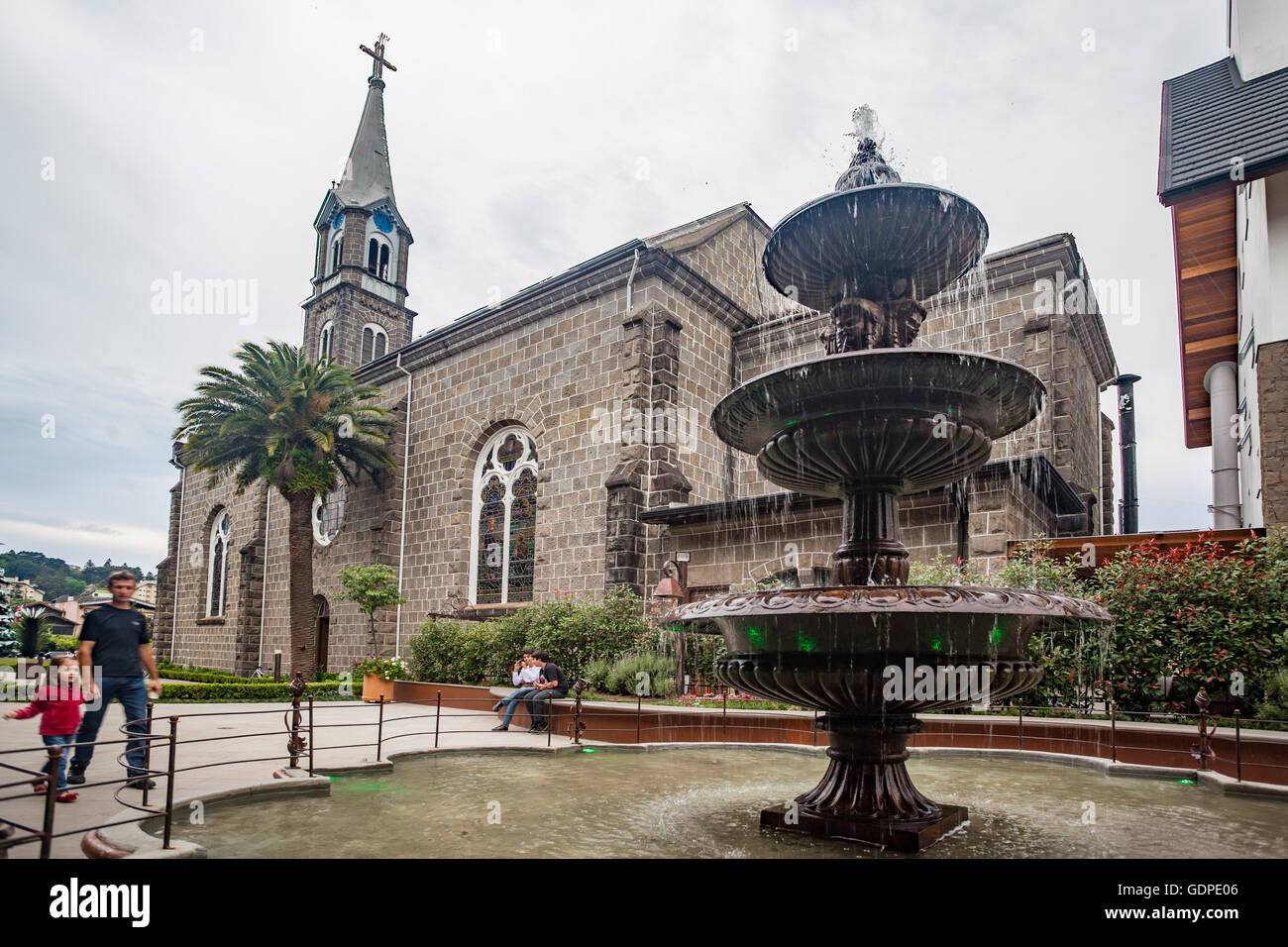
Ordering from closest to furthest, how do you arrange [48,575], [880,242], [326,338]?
[880,242] → [326,338] → [48,575]

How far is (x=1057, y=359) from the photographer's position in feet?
48.5

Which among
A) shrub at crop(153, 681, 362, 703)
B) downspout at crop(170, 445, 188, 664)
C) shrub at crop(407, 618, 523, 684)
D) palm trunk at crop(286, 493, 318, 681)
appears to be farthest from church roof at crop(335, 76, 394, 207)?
shrub at crop(407, 618, 523, 684)

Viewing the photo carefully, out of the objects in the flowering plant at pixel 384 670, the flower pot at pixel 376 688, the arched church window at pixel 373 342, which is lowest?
the flower pot at pixel 376 688

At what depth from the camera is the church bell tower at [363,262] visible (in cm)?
3622

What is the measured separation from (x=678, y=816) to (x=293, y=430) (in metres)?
19.7

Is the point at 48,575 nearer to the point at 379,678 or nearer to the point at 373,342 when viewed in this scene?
the point at 373,342

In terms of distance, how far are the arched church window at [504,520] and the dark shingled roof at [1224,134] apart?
13.8 m

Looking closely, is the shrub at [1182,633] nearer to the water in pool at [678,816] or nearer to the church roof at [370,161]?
the water in pool at [678,816]

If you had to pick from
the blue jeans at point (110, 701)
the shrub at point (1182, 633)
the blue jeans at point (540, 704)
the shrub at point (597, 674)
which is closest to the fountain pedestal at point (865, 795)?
the blue jeans at point (110, 701)

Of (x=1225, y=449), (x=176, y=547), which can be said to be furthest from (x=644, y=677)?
(x=176, y=547)

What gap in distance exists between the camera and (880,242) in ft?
17.9

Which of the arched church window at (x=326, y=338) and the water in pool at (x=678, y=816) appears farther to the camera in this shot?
the arched church window at (x=326, y=338)

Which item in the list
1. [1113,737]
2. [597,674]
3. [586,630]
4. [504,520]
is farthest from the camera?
[504,520]

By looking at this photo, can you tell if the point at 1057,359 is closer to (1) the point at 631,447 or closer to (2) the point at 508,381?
(1) the point at 631,447
